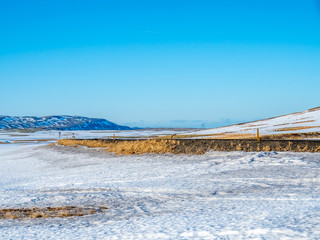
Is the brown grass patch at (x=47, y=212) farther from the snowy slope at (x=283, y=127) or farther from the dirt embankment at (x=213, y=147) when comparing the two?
the snowy slope at (x=283, y=127)

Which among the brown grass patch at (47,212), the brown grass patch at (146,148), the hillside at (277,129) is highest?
the hillside at (277,129)

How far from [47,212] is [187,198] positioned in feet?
12.2

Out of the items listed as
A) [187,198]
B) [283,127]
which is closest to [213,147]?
[187,198]

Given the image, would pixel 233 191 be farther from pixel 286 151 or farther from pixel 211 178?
pixel 286 151

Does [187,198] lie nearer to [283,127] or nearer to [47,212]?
[47,212]

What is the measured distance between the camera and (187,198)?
991cm

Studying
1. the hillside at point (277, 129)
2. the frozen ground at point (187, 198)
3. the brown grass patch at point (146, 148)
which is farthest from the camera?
the hillside at point (277, 129)

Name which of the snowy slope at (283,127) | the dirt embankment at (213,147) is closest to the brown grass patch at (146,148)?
the dirt embankment at (213,147)

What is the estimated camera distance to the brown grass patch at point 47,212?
8.52m

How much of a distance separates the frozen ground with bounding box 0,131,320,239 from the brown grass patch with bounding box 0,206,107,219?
433 millimetres

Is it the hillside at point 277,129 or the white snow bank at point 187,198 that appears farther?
the hillside at point 277,129

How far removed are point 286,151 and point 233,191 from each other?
913 centimetres

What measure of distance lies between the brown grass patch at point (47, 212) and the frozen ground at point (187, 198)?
43cm

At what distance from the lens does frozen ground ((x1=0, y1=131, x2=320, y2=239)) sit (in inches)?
256
